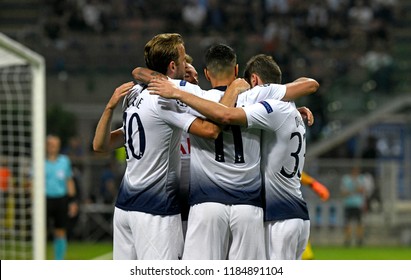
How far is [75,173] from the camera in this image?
58.5 ft

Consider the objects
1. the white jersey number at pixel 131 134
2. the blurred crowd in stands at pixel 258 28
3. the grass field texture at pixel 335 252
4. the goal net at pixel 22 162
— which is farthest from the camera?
the blurred crowd in stands at pixel 258 28

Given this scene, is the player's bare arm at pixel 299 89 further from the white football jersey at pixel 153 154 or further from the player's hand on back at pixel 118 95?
the player's hand on back at pixel 118 95

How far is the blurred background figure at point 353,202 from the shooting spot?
1780 centimetres

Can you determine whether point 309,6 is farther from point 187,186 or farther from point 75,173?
point 187,186

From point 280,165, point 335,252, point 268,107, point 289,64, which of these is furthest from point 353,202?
point 268,107

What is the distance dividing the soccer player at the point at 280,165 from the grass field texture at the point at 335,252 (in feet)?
29.1

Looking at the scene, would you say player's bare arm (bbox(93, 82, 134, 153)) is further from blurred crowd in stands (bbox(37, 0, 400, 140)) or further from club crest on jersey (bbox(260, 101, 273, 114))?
blurred crowd in stands (bbox(37, 0, 400, 140))

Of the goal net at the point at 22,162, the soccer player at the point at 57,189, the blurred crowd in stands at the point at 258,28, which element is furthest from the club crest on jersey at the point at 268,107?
the blurred crowd in stands at the point at 258,28

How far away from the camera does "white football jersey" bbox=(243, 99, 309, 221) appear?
5469 mm

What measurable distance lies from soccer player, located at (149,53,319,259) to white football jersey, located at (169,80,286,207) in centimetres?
10

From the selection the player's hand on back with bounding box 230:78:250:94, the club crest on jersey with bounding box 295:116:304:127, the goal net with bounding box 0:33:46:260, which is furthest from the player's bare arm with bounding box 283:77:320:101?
the goal net with bounding box 0:33:46:260

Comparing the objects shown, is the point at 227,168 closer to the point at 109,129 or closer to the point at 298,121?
the point at 298,121

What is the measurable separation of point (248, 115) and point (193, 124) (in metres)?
0.31
